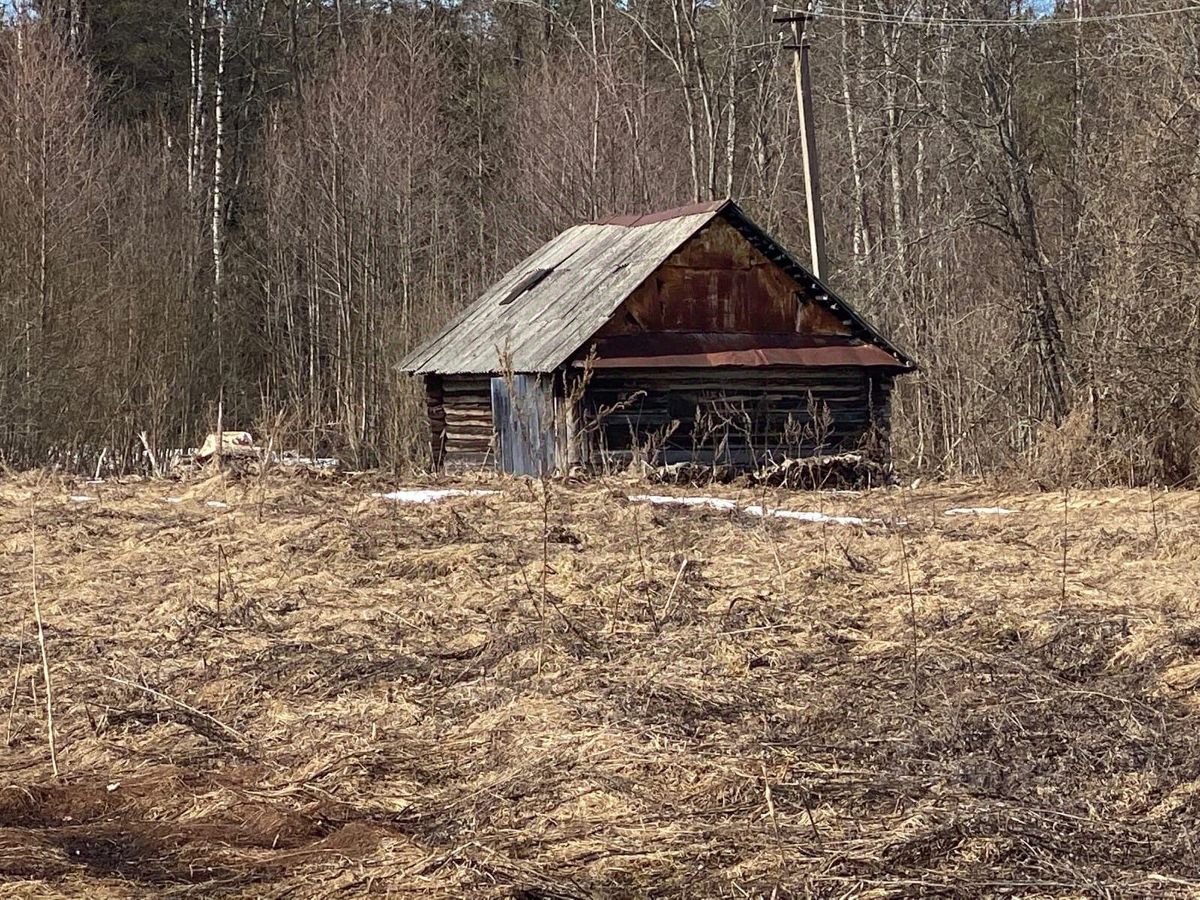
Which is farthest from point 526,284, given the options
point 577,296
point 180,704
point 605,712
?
point 605,712

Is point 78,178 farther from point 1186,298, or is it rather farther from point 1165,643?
point 1165,643

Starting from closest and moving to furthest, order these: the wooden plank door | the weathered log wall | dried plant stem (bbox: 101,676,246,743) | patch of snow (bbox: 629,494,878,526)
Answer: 1. dried plant stem (bbox: 101,676,246,743)
2. patch of snow (bbox: 629,494,878,526)
3. the wooden plank door
4. the weathered log wall

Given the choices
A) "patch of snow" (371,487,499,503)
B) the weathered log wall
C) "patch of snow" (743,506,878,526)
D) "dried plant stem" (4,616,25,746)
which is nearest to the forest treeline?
the weathered log wall

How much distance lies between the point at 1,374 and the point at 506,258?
577 inches

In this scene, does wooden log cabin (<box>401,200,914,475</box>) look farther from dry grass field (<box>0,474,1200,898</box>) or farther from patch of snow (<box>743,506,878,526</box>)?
dry grass field (<box>0,474,1200,898</box>)

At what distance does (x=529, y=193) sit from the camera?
111 ft

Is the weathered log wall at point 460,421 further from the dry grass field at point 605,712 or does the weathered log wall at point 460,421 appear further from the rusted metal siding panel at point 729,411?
the dry grass field at point 605,712

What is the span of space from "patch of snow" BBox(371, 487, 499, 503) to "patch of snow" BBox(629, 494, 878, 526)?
1.72 metres

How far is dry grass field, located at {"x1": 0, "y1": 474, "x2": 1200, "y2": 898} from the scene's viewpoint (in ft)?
16.1

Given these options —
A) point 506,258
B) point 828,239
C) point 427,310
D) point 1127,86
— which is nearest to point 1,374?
point 427,310

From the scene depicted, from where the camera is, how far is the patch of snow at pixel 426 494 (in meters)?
14.4

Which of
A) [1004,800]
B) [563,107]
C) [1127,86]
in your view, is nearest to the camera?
[1004,800]

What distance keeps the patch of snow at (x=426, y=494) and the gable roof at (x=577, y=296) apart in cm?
280

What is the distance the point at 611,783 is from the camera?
562 centimetres
